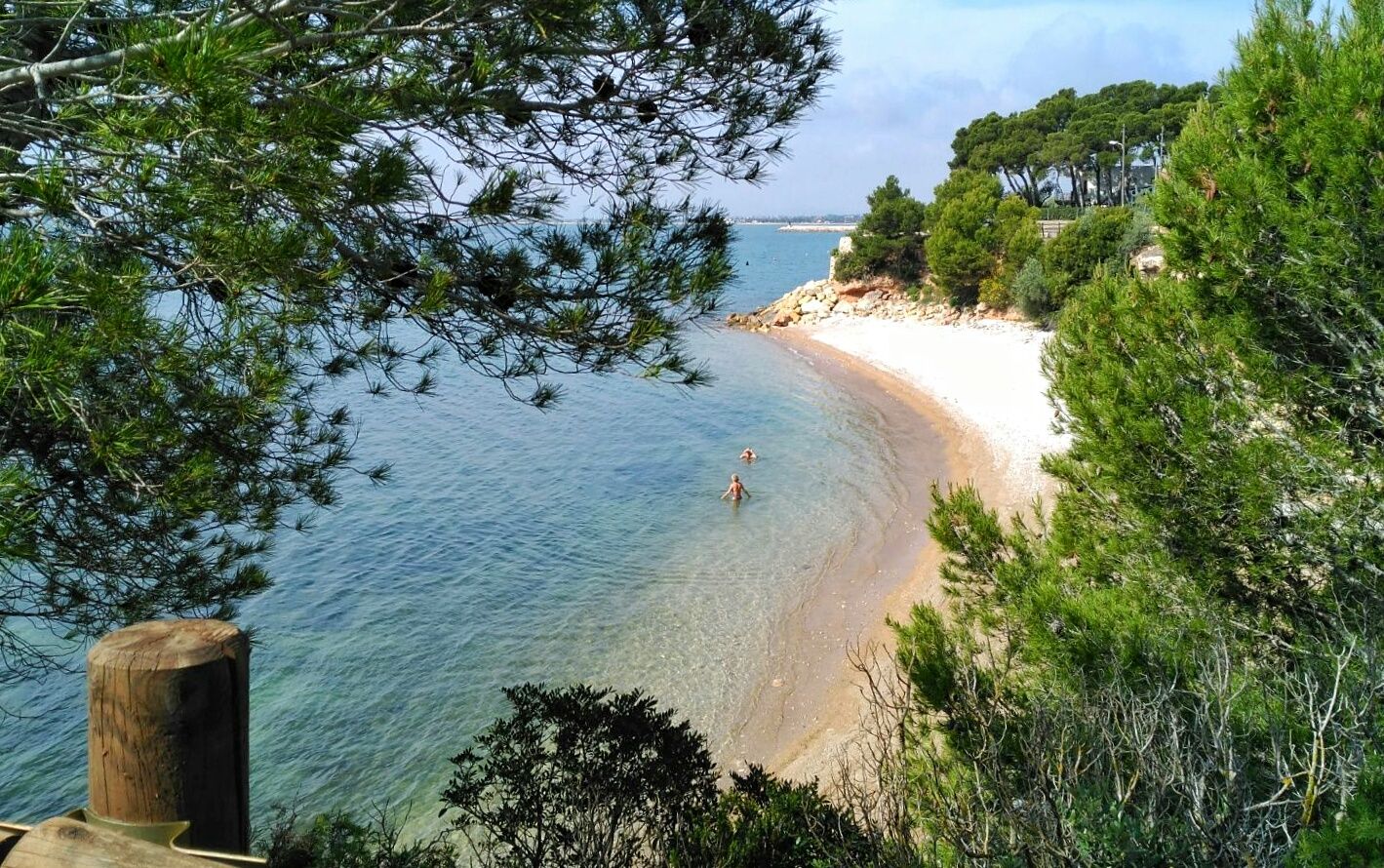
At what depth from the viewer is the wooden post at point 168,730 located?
54.5 inches

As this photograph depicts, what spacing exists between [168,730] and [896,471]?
20939mm

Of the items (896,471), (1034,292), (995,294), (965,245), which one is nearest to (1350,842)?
(896,471)

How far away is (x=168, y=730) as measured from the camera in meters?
1.39

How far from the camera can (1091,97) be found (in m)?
53.4

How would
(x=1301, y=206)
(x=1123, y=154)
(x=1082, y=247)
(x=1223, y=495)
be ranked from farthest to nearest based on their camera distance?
(x=1123, y=154) → (x=1082, y=247) → (x=1223, y=495) → (x=1301, y=206)

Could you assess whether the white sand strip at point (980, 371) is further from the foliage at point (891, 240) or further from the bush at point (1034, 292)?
the foliage at point (891, 240)

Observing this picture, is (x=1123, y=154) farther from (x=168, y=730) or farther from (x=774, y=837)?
(x=168, y=730)

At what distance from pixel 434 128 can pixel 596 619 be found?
10.9 meters

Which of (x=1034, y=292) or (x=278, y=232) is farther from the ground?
(x=278, y=232)

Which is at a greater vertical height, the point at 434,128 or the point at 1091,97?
the point at 1091,97

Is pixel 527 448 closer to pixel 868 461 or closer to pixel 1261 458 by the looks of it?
pixel 868 461

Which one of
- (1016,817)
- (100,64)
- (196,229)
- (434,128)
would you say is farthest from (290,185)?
(1016,817)

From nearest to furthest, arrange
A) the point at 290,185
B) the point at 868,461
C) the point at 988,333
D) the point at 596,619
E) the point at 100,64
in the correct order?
1. the point at 100,64
2. the point at 290,185
3. the point at 596,619
4. the point at 868,461
5. the point at 988,333

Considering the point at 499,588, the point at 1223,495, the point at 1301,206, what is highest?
the point at 1301,206
